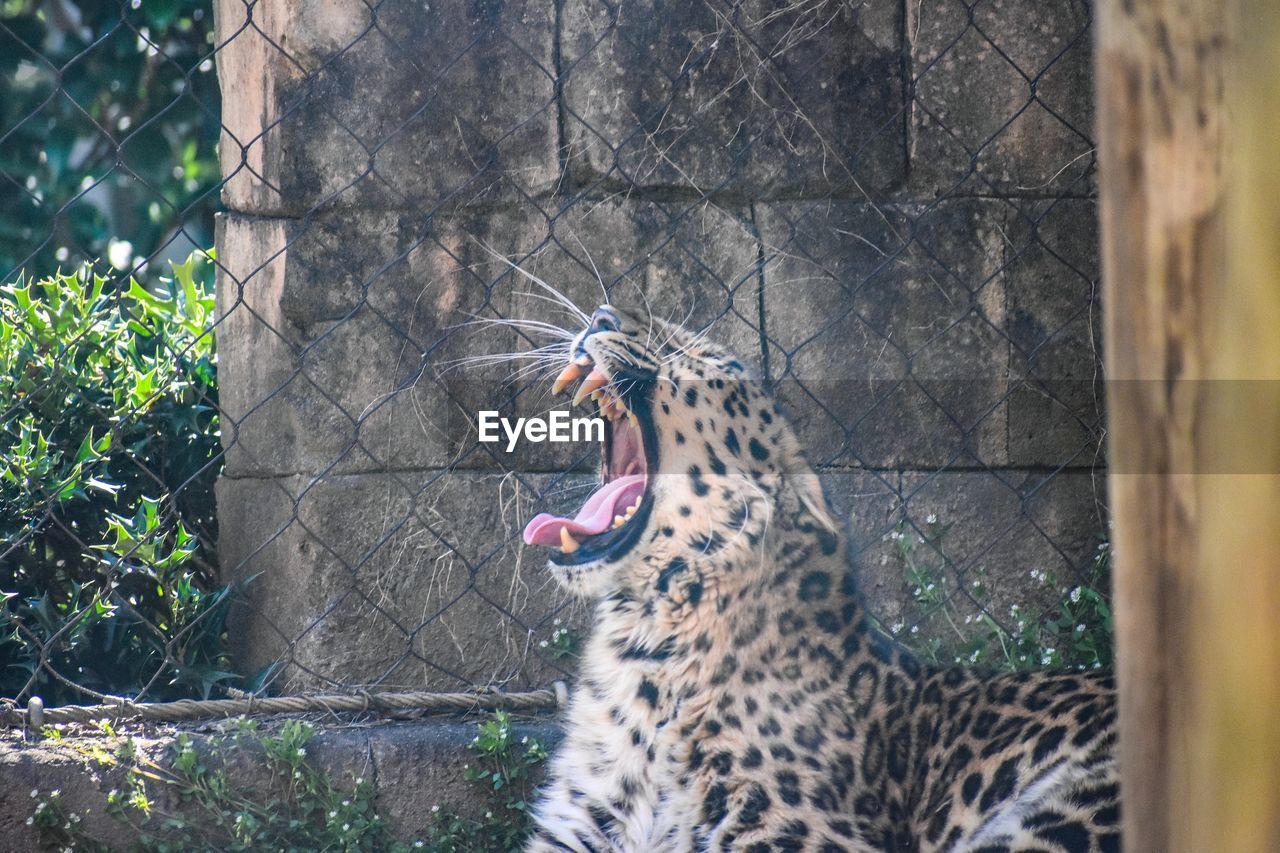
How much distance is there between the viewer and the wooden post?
53.9 inches

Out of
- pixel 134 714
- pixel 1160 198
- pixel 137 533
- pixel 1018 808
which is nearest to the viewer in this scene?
pixel 1160 198

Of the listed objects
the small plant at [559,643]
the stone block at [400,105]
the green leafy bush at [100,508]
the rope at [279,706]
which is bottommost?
the rope at [279,706]

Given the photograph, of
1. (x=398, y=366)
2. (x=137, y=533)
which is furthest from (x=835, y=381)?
(x=137, y=533)

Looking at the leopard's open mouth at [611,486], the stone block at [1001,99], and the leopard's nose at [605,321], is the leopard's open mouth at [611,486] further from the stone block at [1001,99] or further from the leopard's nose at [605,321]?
the stone block at [1001,99]

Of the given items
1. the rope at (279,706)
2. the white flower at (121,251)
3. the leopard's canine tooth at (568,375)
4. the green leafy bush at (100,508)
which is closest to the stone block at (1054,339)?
the leopard's canine tooth at (568,375)

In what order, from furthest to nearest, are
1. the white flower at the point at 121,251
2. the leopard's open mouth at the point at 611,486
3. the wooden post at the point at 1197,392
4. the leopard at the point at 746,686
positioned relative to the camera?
1. the white flower at the point at 121,251
2. the leopard's open mouth at the point at 611,486
3. the leopard at the point at 746,686
4. the wooden post at the point at 1197,392

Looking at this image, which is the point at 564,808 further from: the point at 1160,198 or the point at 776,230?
the point at 1160,198

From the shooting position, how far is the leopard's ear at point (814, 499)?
129 inches

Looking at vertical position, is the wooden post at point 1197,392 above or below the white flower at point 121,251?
below

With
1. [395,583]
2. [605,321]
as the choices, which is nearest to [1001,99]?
[605,321]

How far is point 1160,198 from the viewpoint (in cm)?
140

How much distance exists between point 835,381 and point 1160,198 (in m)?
2.40

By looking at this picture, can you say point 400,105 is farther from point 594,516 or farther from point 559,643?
point 559,643

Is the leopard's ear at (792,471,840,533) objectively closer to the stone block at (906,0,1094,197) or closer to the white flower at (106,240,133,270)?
the stone block at (906,0,1094,197)
